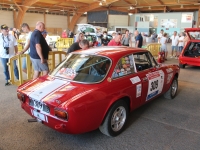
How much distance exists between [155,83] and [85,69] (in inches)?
62.5

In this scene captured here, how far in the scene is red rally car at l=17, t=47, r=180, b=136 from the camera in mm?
2514

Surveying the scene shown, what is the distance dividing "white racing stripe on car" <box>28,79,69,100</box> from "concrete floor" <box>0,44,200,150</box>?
779 mm

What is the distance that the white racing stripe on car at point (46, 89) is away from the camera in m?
2.73

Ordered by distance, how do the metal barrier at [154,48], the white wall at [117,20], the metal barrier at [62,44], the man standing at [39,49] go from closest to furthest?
the man standing at [39,49], the metal barrier at [154,48], the metal barrier at [62,44], the white wall at [117,20]

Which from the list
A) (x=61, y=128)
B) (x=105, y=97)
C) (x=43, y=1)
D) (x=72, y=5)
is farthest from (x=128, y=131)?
(x=72, y=5)

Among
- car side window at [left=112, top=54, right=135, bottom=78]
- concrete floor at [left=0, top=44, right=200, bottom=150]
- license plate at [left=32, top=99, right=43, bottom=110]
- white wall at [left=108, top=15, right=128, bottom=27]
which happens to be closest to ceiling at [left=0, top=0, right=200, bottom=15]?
white wall at [left=108, top=15, right=128, bottom=27]

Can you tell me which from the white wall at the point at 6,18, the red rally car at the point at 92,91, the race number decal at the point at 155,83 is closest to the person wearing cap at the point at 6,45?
the red rally car at the point at 92,91

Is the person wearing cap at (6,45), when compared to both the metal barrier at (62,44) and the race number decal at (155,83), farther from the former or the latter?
the metal barrier at (62,44)

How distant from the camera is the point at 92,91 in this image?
267cm

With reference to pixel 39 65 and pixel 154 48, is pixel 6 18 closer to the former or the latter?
pixel 154 48

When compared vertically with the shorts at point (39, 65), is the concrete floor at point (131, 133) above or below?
below

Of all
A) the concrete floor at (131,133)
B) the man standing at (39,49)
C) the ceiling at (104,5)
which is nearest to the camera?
the concrete floor at (131,133)

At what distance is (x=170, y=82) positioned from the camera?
4.62m

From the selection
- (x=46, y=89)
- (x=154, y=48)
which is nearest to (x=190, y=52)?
(x=154, y=48)
